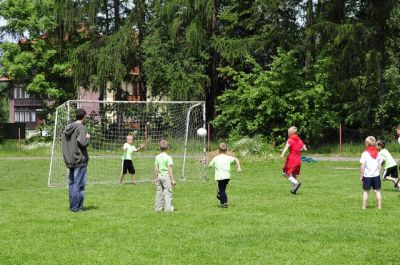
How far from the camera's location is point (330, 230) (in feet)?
33.3

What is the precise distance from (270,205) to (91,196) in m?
4.88

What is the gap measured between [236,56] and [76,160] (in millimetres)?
26600

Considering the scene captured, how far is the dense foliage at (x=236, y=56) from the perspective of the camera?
35125 mm

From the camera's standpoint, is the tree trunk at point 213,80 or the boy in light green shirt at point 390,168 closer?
the boy in light green shirt at point 390,168

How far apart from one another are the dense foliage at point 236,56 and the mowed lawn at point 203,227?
1830 centimetres

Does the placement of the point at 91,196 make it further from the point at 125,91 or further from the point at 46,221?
the point at 125,91

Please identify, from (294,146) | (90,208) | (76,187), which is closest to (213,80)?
(294,146)

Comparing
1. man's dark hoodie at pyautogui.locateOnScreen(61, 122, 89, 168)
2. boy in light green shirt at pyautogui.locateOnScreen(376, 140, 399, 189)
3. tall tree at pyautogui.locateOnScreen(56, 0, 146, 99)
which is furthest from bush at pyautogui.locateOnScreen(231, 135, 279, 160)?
man's dark hoodie at pyautogui.locateOnScreen(61, 122, 89, 168)

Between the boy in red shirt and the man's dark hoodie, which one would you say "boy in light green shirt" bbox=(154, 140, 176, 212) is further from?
the boy in red shirt

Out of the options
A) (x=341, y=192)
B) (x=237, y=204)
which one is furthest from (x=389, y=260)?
(x=341, y=192)

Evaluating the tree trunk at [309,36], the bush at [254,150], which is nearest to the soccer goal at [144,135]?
the bush at [254,150]

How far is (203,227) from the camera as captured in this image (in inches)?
417

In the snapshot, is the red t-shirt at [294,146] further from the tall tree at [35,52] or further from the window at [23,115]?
the window at [23,115]

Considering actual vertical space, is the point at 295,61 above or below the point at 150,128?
above
